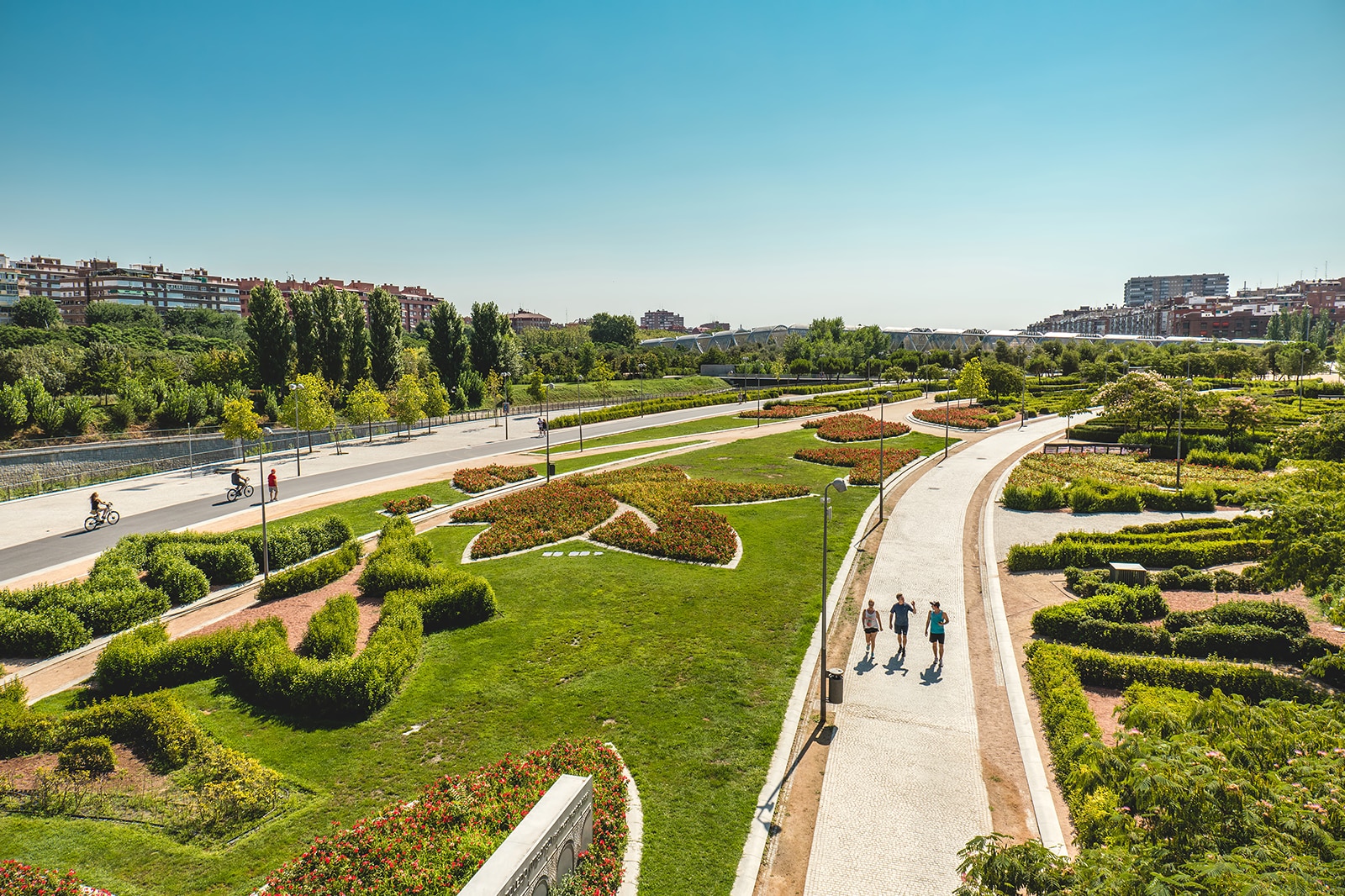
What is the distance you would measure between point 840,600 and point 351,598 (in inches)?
504

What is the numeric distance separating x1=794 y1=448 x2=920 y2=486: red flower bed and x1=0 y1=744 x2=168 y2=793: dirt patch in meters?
28.7

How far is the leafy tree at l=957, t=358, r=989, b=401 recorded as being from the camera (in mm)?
64375

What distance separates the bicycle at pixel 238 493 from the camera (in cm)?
3144

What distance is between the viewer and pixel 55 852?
9.32 meters

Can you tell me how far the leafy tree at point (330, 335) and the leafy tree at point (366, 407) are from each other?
908 centimetres

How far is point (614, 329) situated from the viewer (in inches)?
6024

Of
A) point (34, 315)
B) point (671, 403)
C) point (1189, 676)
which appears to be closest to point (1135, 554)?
point (1189, 676)

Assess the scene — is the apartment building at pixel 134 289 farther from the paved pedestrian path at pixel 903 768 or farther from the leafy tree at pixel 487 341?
the paved pedestrian path at pixel 903 768

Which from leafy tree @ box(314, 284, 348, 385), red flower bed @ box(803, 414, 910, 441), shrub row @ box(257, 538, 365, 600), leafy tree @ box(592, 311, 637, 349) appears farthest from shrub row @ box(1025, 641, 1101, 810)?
leafy tree @ box(592, 311, 637, 349)

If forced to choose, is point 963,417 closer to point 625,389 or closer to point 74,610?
point 625,389

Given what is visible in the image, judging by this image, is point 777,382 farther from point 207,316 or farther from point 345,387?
point 207,316

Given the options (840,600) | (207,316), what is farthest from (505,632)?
(207,316)

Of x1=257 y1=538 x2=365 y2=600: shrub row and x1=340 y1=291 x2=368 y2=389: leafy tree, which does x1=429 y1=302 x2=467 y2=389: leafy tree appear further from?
x1=257 y1=538 x2=365 y2=600: shrub row

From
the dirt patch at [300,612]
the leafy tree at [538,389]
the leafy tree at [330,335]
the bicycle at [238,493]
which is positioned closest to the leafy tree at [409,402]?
the leafy tree at [330,335]
